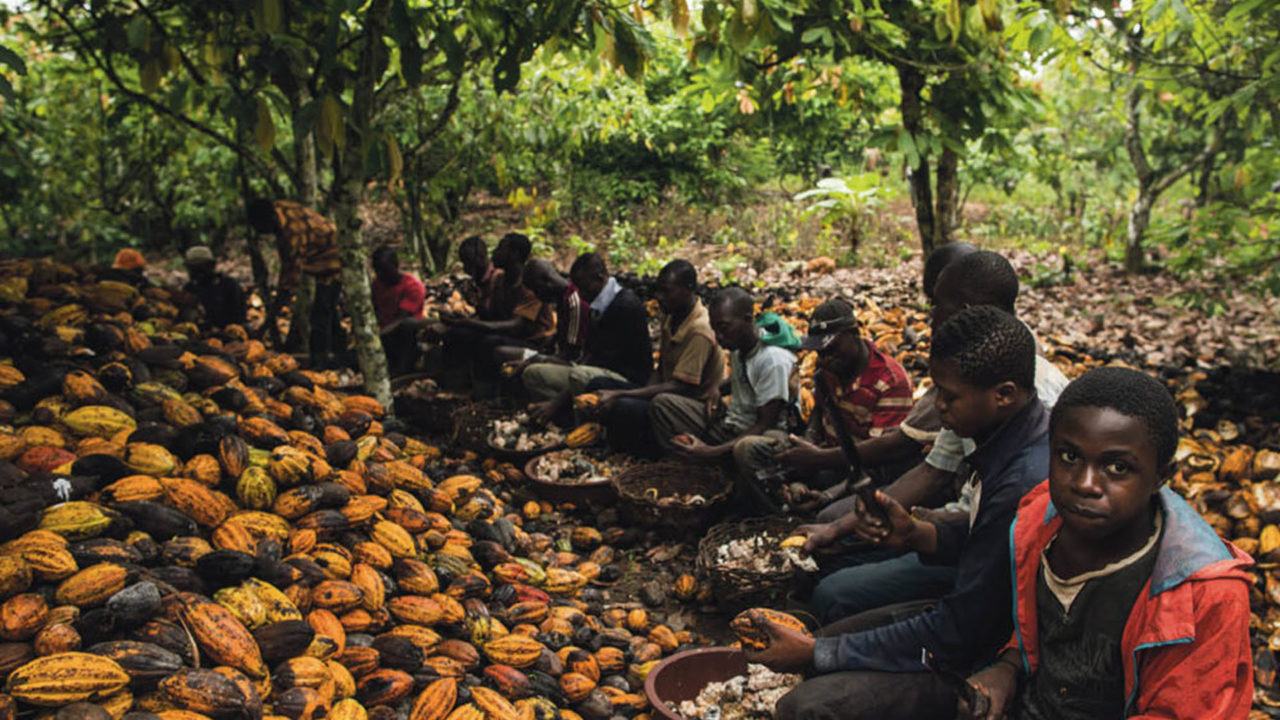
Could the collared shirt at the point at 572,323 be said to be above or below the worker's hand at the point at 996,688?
above

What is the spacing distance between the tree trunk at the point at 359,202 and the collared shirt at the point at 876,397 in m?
2.41

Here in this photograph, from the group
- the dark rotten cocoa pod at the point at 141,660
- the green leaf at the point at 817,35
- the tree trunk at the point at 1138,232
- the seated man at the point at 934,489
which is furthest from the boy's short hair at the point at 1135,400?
the tree trunk at the point at 1138,232

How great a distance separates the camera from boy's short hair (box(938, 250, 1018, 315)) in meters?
2.51

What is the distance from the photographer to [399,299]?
6.10 m

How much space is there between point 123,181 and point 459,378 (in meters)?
5.64

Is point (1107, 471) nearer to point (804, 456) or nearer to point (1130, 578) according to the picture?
point (1130, 578)

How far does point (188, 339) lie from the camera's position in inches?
167

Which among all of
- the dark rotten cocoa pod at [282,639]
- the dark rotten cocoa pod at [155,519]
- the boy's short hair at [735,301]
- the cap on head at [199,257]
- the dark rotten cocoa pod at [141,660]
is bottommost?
the dark rotten cocoa pod at [282,639]

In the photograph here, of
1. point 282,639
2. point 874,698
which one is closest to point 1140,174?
point 874,698

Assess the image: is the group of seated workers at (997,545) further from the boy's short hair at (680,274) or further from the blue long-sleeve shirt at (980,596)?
the boy's short hair at (680,274)

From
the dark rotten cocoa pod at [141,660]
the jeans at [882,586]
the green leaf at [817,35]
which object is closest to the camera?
the dark rotten cocoa pod at [141,660]

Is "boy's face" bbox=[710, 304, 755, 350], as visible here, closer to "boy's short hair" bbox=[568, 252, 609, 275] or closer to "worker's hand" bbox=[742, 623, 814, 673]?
"boy's short hair" bbox=[568, 252, 609, 275]

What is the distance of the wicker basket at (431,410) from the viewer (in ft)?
16.9

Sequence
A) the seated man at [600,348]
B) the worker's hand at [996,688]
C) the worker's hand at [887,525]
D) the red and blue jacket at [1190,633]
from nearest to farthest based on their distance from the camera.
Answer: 1. the red and blue jacket at [1190,633]
2. the worker's hand at [996,688]
3. the worker's hand at [887,525]
4. the seated man at [600,348]
